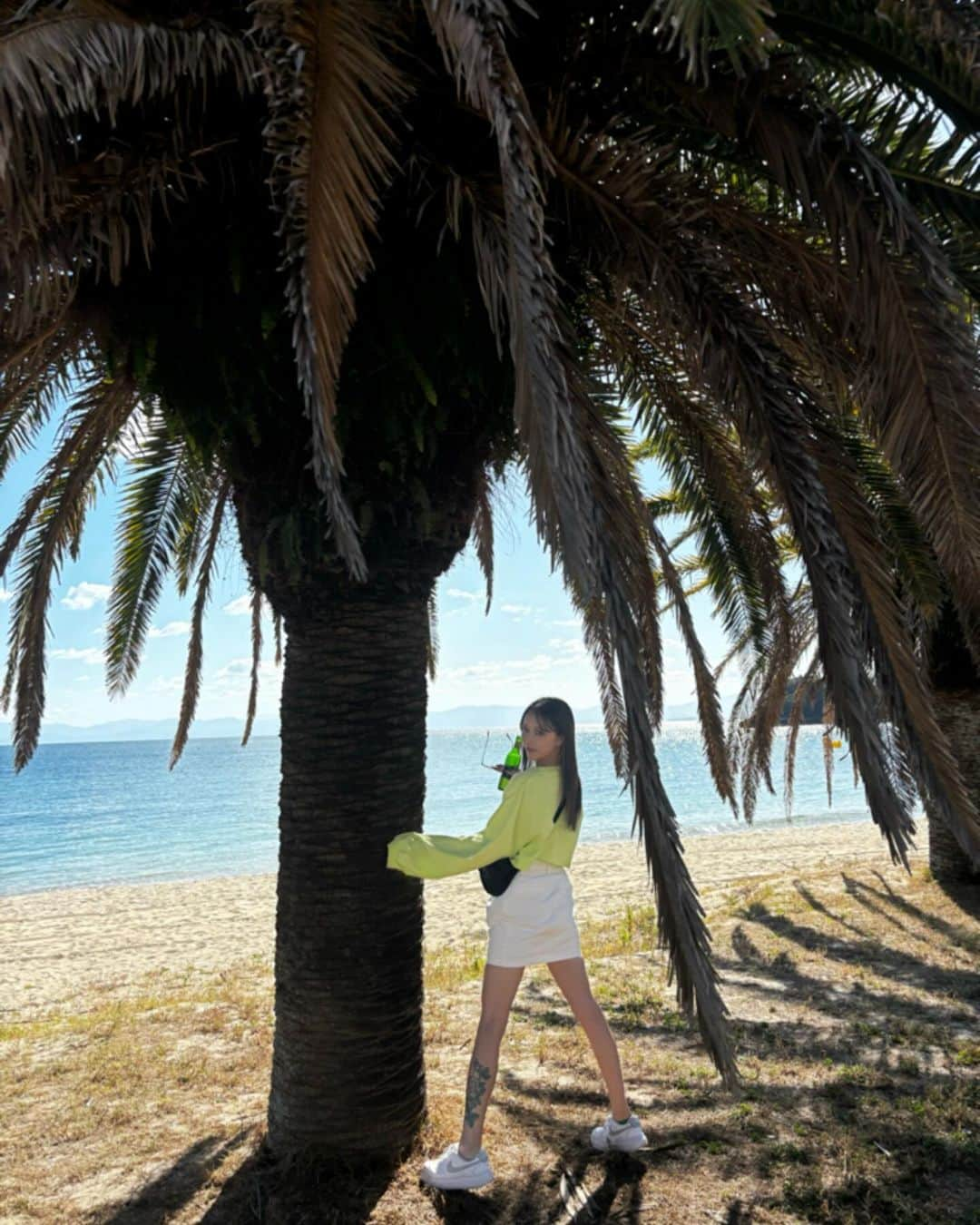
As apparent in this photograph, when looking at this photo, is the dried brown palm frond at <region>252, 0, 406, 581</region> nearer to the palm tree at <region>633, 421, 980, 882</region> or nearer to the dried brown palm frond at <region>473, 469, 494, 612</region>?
the palm tree at <region>633, 421, 980, 882</region>

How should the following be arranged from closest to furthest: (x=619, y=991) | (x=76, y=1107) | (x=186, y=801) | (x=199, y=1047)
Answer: (x=76, y=1107) → (x=199, y=1047) → (x=619, y=991) → (x=186, y=801)

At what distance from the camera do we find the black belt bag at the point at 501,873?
3705 millimetres

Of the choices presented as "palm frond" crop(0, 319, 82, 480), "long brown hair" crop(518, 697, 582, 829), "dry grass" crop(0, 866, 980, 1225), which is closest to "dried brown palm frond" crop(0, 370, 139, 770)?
"palm frond" crop(0, 319, 82, 480)

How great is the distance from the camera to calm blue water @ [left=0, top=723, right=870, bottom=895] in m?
27.2

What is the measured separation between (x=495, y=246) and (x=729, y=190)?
1.62 metres

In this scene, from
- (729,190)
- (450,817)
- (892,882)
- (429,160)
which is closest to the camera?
(429,160)

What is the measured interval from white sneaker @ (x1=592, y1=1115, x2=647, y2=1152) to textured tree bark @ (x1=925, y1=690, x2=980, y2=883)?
6.88m

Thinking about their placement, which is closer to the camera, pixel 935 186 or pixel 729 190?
pixel 935 186

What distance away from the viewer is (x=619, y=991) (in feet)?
21.1

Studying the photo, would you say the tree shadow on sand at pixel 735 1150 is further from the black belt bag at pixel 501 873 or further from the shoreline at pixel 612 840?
the shoreline at pixel 612 840

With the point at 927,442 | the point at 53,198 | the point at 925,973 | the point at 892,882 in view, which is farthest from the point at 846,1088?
the point at 892,882

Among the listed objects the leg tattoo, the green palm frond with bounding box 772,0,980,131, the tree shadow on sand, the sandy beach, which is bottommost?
the sandy beach

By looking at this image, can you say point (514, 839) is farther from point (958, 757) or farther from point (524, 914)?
point (958, 757)

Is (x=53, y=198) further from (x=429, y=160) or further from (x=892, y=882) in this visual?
(x=892, y=882)
